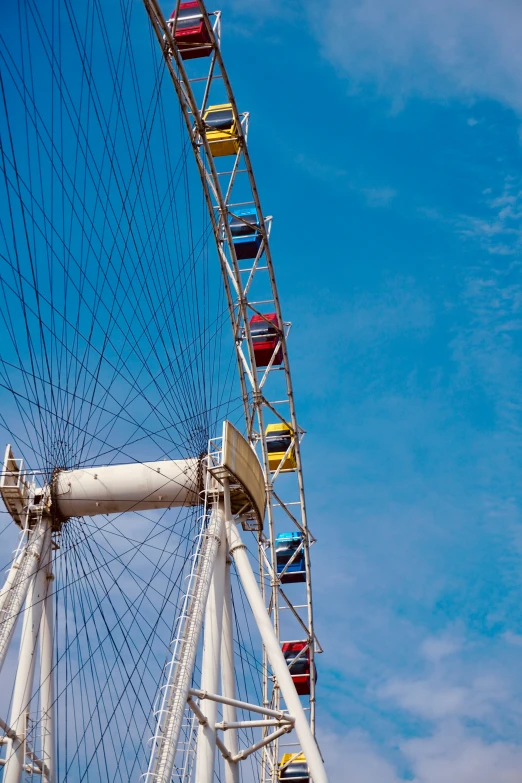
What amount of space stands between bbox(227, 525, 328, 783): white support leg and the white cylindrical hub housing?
1687 mm

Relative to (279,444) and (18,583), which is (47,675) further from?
(279,444)

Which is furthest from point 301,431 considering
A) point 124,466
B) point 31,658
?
point 31,658

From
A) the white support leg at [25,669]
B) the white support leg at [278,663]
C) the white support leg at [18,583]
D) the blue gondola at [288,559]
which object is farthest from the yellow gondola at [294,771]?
the white support leg at [18,583]

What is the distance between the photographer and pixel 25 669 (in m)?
23.5

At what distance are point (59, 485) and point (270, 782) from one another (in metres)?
12.6

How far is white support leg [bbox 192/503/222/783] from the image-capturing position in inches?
857

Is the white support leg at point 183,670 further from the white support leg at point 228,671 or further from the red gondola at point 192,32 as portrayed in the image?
the red gondola at point 192,32

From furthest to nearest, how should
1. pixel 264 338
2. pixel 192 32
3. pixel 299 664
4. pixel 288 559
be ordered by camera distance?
pixel 288 559, pixel 299 664, pixel 264 338, pixel 192 32

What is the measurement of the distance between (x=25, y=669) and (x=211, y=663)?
13.2ft

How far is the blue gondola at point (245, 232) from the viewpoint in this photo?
32.2 meters

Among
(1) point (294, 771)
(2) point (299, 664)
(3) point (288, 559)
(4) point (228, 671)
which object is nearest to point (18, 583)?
(4) point (228, 671)

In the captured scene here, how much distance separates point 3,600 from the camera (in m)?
22.9

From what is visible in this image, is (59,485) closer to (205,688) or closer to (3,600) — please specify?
(3,600)

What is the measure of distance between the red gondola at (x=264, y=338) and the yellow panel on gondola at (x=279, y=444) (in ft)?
7.54
